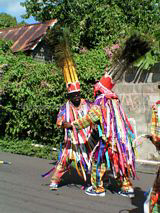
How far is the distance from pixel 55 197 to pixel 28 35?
41.2 ft

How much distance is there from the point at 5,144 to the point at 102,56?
12.1 feet

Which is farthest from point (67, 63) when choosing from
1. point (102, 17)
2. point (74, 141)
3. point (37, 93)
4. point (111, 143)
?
point (102, 17)

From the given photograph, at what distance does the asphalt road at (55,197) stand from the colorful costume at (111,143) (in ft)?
0.99

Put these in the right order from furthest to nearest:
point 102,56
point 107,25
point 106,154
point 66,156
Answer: point 107,25 < point 102,56 < point 66,156 < point 106,154

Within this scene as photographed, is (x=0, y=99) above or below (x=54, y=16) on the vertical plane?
below

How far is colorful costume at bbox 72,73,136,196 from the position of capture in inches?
210

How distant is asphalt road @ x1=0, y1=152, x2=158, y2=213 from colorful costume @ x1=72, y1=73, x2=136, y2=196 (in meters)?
0.30

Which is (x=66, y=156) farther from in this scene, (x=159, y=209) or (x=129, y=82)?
(x=129, y=82)

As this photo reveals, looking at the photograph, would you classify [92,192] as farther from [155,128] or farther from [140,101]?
[140,101]

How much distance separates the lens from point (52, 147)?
364 inches

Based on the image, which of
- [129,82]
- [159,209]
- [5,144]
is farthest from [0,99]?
[159,209]

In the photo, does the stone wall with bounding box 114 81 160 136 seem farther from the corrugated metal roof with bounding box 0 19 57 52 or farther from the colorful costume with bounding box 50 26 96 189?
the corrugated metal roof with bounding box 0 19 57 52

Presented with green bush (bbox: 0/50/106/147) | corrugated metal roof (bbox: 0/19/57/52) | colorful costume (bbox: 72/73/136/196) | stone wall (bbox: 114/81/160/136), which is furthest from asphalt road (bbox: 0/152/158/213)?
corrugated metal roof (bbox: 0/19/57/52)

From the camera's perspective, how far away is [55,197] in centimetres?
555
